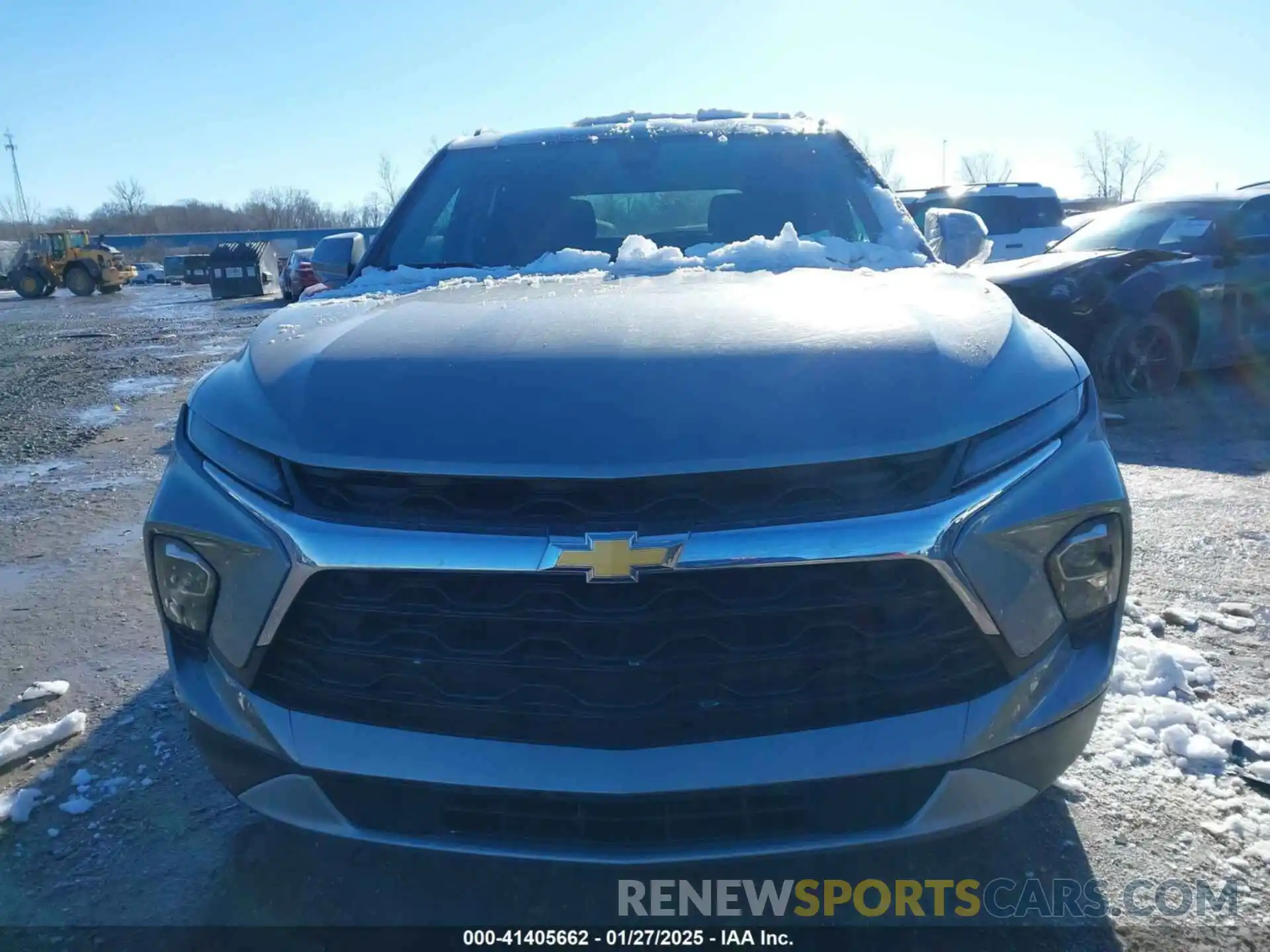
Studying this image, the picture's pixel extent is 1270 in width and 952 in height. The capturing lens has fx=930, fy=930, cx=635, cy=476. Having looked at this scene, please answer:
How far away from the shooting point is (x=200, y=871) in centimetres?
225

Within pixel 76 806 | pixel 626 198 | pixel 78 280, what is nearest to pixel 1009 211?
pixel 626 198

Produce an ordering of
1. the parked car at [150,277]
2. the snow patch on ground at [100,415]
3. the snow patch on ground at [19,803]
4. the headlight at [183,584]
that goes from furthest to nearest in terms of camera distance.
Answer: the parked car at [150,277]
the snow patch on ground at [100,415]
the snow patch on ground at [19,803]
the headlight at [183,584]

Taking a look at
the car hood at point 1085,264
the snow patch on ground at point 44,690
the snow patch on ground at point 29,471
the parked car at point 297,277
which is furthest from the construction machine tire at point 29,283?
the snow patch on ground at point 44,690

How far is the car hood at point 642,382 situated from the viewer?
5.29 feet

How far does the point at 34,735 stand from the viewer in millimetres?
2854

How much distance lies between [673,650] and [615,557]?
0.69 ft

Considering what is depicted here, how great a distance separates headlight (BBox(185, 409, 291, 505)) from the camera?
175 centimetres

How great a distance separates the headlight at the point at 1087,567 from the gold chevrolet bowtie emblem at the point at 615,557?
Answer: 705 millimetres

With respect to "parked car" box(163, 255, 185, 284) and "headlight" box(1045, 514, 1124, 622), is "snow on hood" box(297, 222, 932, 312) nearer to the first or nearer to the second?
"headlight" box(1045, 514, 1124, 622)

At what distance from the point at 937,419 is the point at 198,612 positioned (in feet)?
4.72

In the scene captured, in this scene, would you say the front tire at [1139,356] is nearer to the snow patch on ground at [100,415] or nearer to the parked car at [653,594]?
the parked car at [653,594]

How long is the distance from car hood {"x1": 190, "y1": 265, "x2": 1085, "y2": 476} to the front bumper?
0.14 m

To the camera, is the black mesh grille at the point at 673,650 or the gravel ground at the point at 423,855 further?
the gravel ground at the point at 423,855

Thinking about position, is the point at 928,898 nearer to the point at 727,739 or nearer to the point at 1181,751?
the point at 727,739
